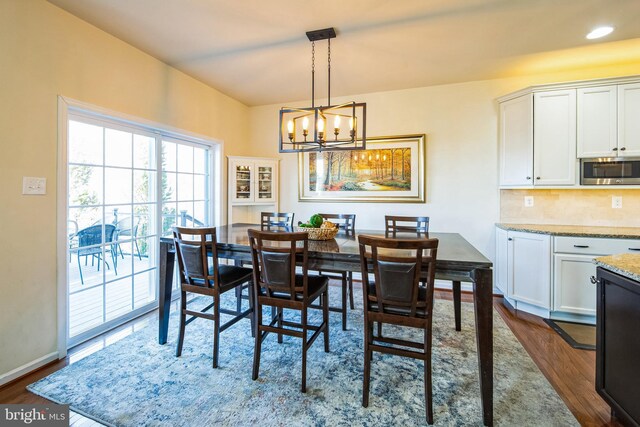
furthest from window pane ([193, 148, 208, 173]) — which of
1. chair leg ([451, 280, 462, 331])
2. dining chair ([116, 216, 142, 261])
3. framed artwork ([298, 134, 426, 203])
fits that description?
chair leg ([451, 280, 462, 331])

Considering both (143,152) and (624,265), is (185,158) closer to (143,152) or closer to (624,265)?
(143,152)

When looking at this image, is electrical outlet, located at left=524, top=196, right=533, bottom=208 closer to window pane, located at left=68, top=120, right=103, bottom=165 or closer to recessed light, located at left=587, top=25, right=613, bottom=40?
recessed light, located at left=587, top=25, right=613, bottom=40

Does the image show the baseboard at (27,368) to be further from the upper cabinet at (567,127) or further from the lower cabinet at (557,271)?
the upper cabinet at (567,127)

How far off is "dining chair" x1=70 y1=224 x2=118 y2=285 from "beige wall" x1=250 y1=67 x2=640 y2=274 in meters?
3.07

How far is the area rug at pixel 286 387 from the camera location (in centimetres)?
164

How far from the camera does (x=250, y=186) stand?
173 inches

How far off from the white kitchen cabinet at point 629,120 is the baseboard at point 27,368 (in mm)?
5377

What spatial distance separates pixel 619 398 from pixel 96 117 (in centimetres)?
416

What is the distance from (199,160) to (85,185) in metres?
1.57

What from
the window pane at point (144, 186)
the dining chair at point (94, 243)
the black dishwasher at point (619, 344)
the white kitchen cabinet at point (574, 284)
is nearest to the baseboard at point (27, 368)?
the dining chair at point (94, 243)

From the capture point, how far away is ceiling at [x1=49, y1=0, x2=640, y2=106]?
2.17 meters

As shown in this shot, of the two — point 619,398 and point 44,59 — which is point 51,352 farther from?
point 619,398

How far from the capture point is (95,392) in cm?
183

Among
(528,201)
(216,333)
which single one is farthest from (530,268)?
(216,333)
